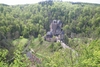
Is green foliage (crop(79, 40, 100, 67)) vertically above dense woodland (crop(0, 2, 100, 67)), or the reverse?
green foliage (crop(79, 40, 100, 67))

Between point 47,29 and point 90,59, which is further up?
point 90,59

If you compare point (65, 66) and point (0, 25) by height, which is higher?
point (65, 66)

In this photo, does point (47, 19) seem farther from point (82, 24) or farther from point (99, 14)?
point (99, 14)

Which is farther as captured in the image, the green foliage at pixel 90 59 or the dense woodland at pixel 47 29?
the dense woodland at pixel 47 29

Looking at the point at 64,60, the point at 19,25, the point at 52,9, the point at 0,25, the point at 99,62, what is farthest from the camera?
the point at 52,9

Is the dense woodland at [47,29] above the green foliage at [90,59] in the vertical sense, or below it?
below

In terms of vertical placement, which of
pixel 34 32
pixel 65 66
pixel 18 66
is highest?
pixel 18 66

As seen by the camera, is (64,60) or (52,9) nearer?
(64,60)

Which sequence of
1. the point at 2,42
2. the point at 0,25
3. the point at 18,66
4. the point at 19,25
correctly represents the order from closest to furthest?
the point at 18,66, the point at 2,42, the point at 0,25, the point at 19,25

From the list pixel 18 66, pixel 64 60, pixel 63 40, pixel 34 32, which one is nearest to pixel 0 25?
pixel 34 32

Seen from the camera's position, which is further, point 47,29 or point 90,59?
point 47,29

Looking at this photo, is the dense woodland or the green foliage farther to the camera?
the dense woodland
